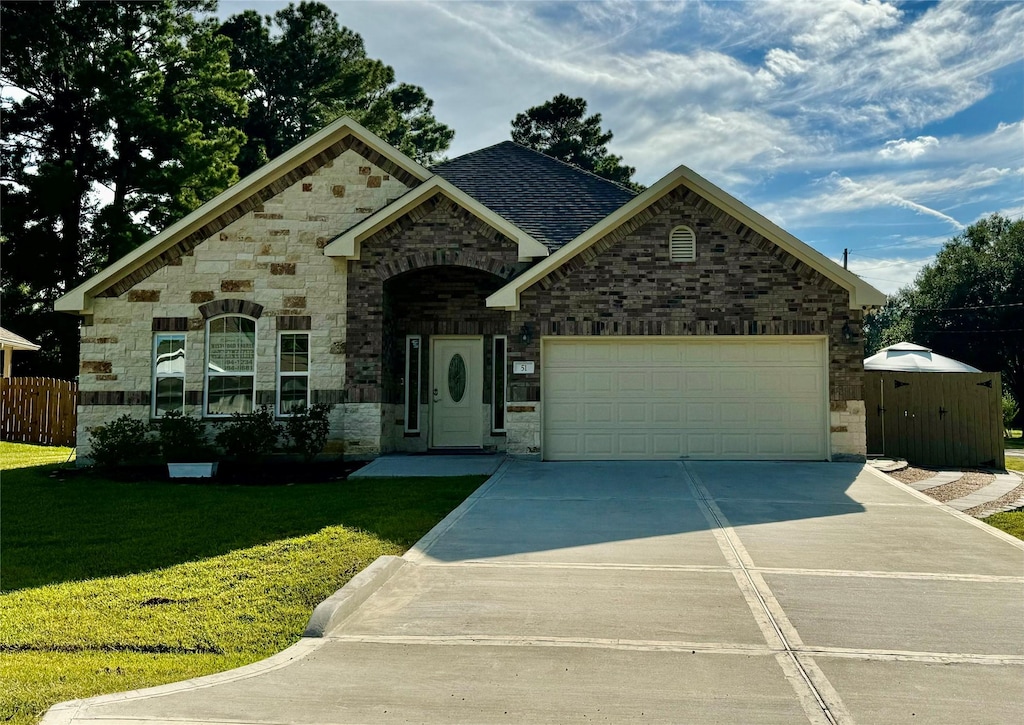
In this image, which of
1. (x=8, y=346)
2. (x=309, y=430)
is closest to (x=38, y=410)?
(x=8, y=346)

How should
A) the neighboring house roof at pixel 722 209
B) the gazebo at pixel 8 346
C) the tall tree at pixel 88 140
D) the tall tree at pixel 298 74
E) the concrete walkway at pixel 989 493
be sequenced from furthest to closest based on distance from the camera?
the tall tree at pixel 298 74, the tall tree at pixel 88 140, the gazebo at pixel 8 346, the neighboring house roof at pixel 722 209, the concrete walkway at pixel 989 493

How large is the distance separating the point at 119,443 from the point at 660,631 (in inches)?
454

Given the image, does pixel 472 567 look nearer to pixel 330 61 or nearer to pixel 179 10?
pixel 179 10

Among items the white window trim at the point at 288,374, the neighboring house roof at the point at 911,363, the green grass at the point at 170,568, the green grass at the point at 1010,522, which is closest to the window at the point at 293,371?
the white window trim at the point at 288,374

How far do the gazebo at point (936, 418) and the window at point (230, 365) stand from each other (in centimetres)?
1272

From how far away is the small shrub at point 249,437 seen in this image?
13.7m

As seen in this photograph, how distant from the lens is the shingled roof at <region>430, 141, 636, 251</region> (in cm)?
1574

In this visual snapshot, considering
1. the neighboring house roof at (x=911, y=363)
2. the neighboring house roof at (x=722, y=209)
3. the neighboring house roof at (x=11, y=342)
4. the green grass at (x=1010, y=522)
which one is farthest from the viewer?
the neighboring house roof at (x=11, y=342)

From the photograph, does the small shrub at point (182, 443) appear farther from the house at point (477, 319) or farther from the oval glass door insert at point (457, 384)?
the oval glass door insert at point (457, 384)

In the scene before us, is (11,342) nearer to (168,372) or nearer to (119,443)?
(168,372)

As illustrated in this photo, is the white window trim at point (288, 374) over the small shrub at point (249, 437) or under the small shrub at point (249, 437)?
over

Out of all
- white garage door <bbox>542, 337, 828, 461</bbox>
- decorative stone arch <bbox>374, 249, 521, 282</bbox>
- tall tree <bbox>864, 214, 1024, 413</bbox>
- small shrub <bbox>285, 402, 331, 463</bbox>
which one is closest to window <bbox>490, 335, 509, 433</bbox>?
decorative stone arch <bbox>374, 249, 521, 282</bbox>

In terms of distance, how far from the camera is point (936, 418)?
16.8 meters

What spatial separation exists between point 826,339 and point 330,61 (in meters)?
30.1
